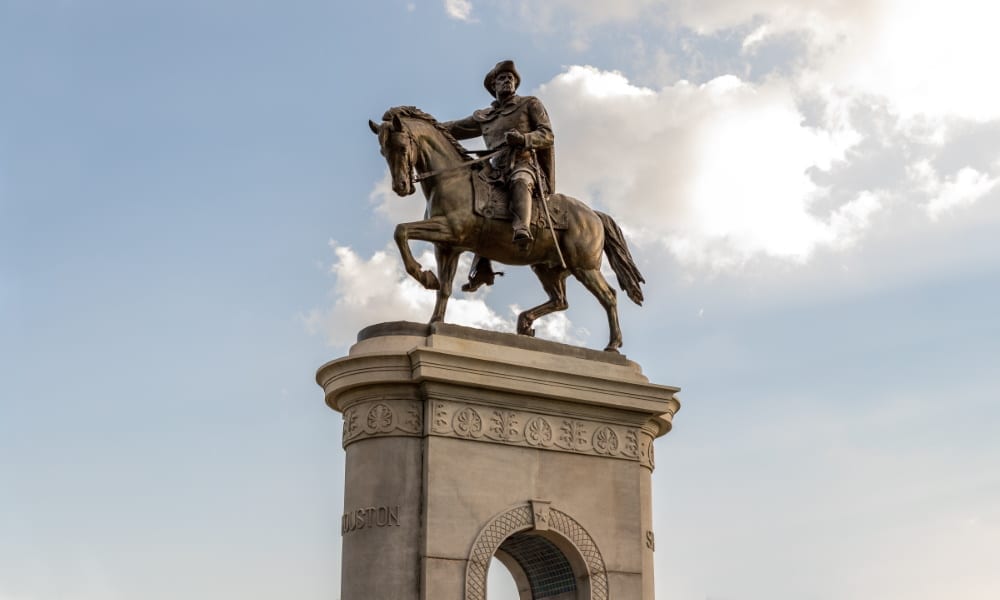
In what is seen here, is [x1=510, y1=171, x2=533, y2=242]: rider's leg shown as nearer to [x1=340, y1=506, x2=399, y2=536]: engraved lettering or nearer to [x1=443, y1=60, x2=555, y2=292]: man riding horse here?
[x1=443, y1=60, x2=555, y2=292]: man riding horse

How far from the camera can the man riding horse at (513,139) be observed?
1750 centimetres

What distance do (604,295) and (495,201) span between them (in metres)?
2.18

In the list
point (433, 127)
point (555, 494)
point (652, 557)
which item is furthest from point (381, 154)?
point (652, 557)

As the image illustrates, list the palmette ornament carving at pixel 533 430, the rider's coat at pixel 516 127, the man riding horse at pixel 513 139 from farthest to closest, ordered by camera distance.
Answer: the rider's coat at pixel 516 127, the man riding horse at pixel 513 139, the palmette ornament carving at pixel 533 430

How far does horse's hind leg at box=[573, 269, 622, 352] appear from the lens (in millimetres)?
18266

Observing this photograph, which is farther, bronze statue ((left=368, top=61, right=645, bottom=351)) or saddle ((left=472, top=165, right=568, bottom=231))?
saddle ((left=472, top=165, right=568, bottom=231))

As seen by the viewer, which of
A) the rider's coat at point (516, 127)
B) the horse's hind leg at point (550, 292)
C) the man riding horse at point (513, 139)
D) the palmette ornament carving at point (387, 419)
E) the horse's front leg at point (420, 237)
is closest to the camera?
the palmette ornament carving at point (387, 419)

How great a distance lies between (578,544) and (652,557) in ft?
6.81

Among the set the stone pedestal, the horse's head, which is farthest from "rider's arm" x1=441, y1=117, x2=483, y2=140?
the stone pedestal

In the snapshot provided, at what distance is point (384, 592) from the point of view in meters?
15.3

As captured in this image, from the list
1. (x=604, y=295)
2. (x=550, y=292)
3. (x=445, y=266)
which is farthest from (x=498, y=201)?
(x=604, y=295)

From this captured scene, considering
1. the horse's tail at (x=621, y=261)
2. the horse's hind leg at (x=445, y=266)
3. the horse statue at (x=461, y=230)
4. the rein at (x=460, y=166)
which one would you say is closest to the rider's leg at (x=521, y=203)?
the horse statue at (x=461, y=230)

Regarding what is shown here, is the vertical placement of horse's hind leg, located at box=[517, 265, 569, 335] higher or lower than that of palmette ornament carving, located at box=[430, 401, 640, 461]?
higher

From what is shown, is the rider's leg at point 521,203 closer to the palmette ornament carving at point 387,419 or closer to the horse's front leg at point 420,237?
the horse's front leg at point 420,237
